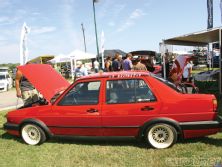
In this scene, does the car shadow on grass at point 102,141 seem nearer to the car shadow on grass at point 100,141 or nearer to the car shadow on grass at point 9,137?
the car shadow on grass at point 100,141

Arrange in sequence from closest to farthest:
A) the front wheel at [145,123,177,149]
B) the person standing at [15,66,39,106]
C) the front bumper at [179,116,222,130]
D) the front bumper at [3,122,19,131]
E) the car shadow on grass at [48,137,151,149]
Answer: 1. the front bumper at [179,116,222,130]
2. the front wheel at [145,123,177,149]
3. the car shadow on grass at [48,137,151,149]
4. the front bumper at [3,122,19,131]
5. the person standing at [15,66,39,106]

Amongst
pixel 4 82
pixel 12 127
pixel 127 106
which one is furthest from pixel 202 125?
pixel 4 82

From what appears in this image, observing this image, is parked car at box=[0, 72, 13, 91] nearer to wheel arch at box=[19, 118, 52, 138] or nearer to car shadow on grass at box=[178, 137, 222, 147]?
wheel arch at box=[19, 118, 52, 138]

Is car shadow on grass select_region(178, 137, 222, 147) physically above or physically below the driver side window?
below

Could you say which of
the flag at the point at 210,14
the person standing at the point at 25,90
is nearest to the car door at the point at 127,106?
the person standing at the point at 25,90

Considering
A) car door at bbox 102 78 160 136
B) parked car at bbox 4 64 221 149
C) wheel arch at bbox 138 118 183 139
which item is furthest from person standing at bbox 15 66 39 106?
wheel arch at bbox 138 118 183 139

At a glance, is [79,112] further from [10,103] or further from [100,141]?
[10,103]

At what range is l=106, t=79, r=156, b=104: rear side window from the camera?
5.58 m

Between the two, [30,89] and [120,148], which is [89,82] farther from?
[30,89]

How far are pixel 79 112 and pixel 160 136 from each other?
1535 mm

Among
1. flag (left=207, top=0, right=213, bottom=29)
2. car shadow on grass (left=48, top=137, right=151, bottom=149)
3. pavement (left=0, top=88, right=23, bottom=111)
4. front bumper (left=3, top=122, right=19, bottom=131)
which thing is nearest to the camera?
car shadow on grass (left=48, top=137, right=151, bottom=149)

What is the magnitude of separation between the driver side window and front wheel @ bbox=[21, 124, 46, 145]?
0.75m

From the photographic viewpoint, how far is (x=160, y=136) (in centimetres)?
555

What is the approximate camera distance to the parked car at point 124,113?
533 centimetres
